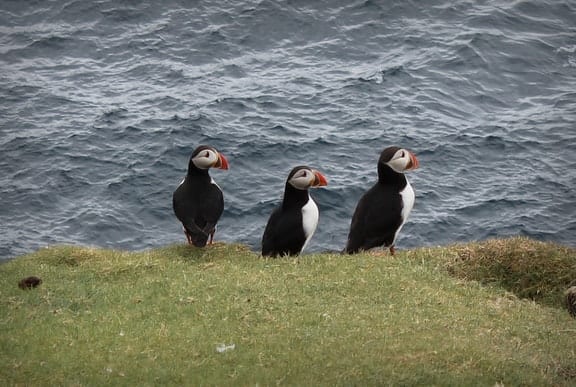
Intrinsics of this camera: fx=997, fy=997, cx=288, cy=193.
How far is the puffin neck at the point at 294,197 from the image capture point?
1608cm

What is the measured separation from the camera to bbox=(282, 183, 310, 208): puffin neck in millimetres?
16078

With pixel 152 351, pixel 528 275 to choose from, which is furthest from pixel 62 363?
pixel 528 275

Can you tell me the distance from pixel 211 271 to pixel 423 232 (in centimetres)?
1097

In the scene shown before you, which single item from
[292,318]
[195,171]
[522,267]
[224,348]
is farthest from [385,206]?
[224,348]

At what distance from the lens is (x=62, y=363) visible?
11.0 m

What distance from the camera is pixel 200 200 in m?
16.7

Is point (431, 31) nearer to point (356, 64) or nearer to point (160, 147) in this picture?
point (356, 64)

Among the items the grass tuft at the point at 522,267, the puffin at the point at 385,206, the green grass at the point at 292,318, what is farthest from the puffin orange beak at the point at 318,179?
the grass tuft at the point at 522,267

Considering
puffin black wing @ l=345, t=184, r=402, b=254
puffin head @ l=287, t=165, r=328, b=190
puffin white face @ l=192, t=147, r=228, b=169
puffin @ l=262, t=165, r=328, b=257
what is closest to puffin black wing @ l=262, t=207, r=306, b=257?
puffin @ l=262, t=165, r=328, b=257

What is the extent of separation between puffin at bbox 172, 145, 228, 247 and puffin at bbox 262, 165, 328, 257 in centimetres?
101

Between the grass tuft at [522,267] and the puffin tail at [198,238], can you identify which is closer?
the grass tuft at [522,267]

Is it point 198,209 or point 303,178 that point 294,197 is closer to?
point 303,178

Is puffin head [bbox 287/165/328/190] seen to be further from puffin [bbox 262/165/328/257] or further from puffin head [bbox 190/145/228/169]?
puffin head [bbox 190/145/228/169]

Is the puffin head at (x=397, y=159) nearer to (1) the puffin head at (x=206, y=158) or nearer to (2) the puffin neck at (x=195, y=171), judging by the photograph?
(1) the puffin head at (x=206, y=158)
